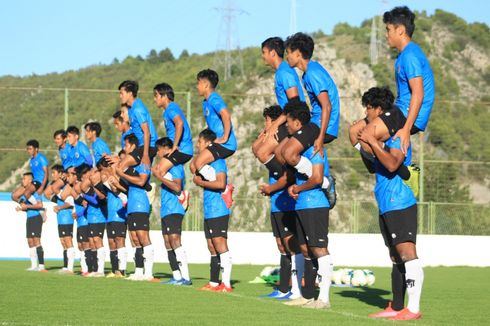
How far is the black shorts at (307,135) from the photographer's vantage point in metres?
10.9

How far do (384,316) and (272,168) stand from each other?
10.3ft

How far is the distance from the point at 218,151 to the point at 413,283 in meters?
4.84

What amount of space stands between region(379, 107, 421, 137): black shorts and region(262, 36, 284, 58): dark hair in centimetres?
314

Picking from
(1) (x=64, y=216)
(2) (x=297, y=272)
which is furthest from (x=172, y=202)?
(1) (x=64, y=216)

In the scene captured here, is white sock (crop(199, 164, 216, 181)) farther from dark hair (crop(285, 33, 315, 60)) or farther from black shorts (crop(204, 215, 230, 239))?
dark hair (crop(285, 33, 315, 60))

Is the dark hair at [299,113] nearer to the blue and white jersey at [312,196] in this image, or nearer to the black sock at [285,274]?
the blue and white jersey at [312,196]

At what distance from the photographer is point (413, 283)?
31.9ft

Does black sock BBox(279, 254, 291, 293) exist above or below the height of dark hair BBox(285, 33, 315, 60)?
below

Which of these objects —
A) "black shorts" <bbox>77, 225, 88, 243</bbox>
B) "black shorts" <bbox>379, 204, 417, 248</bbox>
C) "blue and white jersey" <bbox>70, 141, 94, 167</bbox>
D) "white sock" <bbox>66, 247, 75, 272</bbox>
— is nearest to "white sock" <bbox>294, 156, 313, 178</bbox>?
"black shorts" <bbox>379, 204, 417, 248</bbox>

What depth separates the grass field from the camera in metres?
9.11

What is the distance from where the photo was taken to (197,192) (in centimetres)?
4062

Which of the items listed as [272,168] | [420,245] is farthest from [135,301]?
[420,245]

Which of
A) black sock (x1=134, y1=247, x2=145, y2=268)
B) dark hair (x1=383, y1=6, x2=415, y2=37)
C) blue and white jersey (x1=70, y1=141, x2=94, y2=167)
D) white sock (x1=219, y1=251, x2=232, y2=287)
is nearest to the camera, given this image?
dark hair (x1=383, y1=6, x2=415, y2=37)

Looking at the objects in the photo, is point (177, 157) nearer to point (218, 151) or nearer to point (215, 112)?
point (215, 112)
